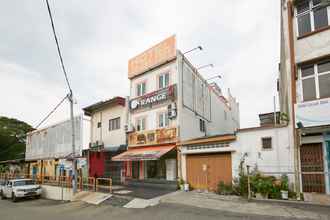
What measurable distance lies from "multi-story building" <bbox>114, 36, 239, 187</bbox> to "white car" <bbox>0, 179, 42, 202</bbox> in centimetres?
765

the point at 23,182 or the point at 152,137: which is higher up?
the point at 152,137

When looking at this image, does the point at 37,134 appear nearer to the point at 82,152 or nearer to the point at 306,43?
the point at 82,152

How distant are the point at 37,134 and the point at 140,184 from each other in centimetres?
2196

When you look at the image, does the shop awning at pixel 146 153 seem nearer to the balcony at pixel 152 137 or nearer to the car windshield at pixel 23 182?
the balcony at pixel 152 137

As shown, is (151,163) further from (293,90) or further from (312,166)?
(293,90)

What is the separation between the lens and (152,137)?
65.0ft

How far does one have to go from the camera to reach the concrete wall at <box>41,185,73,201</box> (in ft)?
61.6

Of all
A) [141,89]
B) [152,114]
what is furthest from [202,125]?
[141,89]

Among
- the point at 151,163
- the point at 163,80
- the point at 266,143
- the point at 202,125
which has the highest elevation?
the point at 163,80

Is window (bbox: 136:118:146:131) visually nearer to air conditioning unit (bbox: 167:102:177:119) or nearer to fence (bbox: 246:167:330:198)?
air conditioning unit (bbox: 167:102:177:119)

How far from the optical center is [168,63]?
19.8m

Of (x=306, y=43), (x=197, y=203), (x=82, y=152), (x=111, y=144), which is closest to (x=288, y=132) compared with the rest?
(x=306, y=43)

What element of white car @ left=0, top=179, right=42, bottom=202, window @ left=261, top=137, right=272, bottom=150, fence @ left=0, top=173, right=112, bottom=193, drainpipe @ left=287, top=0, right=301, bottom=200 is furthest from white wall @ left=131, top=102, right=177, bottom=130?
white car @ left=0, top=179, right=42, bottom=202

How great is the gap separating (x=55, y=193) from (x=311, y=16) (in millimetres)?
21779
